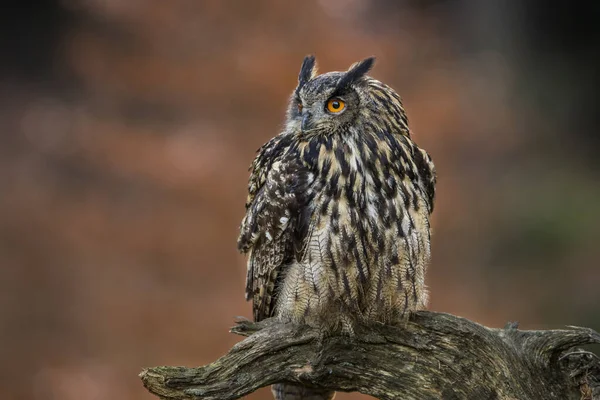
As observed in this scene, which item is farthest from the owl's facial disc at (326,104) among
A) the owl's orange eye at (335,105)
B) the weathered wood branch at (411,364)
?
the weathered wood branch at (411,364)

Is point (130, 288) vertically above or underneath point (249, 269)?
above

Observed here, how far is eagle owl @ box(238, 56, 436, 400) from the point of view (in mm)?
2383

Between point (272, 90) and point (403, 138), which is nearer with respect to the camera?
point (403, 138)

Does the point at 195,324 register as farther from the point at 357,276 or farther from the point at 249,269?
the point at 357,276

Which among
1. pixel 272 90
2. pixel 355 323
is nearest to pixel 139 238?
pixel 272 90

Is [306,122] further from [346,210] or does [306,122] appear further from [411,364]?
[411,364]

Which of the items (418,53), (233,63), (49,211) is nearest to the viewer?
(49,211)

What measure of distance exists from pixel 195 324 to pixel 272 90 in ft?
6.61

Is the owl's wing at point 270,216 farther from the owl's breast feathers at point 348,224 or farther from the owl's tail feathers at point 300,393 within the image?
the owl's tail feathers at point 300,393

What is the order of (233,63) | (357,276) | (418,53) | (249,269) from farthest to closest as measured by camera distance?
A: 1. (418,53)
2. (233,63)
3. (249,269)
4. (357,276)

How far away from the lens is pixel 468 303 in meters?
5.78

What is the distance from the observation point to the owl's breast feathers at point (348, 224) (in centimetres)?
238

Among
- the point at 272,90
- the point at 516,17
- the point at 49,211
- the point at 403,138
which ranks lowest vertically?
the point at 403,138

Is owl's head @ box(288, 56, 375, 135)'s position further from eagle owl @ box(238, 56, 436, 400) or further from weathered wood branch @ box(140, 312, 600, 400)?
weathered wood branch @ box(140, 312, 600, 400)
